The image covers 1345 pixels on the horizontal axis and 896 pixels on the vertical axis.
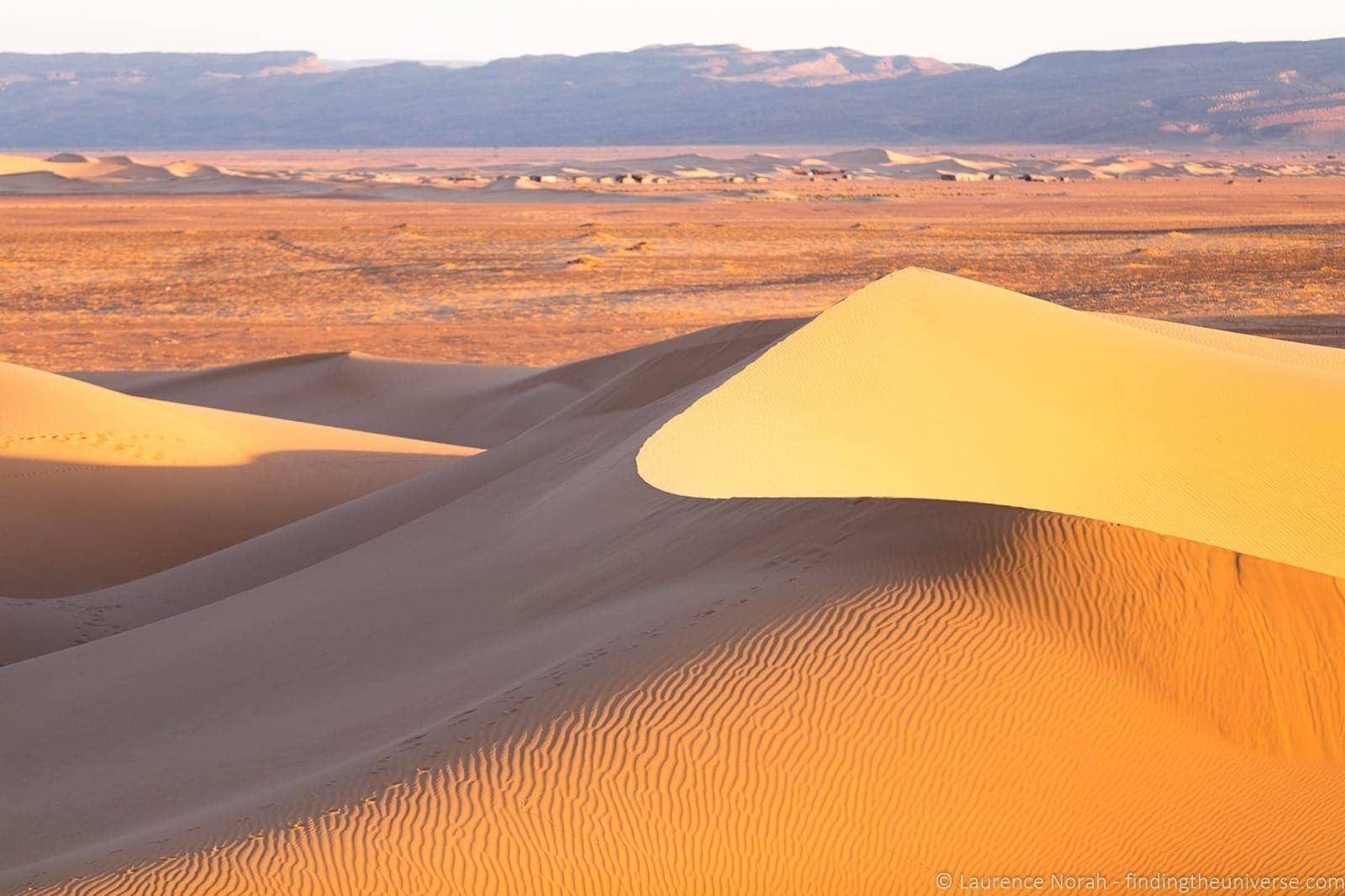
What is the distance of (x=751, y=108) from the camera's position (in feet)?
527

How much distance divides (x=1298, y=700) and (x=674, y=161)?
78.0 meters

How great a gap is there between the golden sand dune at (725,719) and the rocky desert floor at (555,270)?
35.2 feet

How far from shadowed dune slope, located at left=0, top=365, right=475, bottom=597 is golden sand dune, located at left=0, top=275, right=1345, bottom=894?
98.9 inches

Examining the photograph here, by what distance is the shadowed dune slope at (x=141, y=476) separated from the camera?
7.80 meters

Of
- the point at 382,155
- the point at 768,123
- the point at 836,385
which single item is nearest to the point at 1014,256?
the point at 836,385

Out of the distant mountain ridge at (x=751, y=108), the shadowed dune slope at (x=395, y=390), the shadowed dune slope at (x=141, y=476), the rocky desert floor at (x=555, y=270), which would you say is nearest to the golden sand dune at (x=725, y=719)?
the shadowed dune slope at (x=141, y=476)

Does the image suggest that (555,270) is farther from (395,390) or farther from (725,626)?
(725,626)

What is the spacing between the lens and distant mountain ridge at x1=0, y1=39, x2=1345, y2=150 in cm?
12706

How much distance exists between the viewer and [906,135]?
434 ft

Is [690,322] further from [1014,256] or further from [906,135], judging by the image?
[906,135]

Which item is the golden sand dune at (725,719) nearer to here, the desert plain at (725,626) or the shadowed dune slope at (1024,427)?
the desert plain at (725,626)

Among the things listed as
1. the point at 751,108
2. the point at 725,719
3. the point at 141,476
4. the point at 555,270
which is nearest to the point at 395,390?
the point at 141,476

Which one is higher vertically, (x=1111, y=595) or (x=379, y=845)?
(x=1111, y=595)

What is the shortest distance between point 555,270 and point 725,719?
68.2ft
